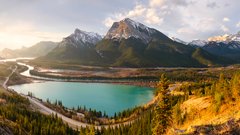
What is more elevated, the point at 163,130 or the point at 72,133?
the point at 163,130

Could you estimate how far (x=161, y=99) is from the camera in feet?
154

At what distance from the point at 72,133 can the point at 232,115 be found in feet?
208

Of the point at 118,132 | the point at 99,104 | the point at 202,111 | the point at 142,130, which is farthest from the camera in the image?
the point at 99,104

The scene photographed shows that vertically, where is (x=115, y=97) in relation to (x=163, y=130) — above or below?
below

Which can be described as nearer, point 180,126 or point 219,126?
point 219,126

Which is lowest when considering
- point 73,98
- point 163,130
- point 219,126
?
point 73,98

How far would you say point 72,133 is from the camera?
9100 centimetres

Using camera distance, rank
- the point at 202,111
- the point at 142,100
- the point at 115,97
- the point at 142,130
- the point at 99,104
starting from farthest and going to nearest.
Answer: the point at 115,97, the point at 142,100, the point at 99,104, the point at 142,130, the point at 202,111

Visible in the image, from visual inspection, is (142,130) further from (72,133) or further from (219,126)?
(219,126)

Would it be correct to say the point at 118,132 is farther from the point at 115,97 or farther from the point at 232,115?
the point at 115,97

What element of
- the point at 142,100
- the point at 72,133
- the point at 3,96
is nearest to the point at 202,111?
the point at 72,133

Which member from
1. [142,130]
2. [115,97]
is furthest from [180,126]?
[115,97]

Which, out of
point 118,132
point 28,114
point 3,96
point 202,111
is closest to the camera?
point 202,111

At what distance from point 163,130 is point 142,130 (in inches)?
1127
